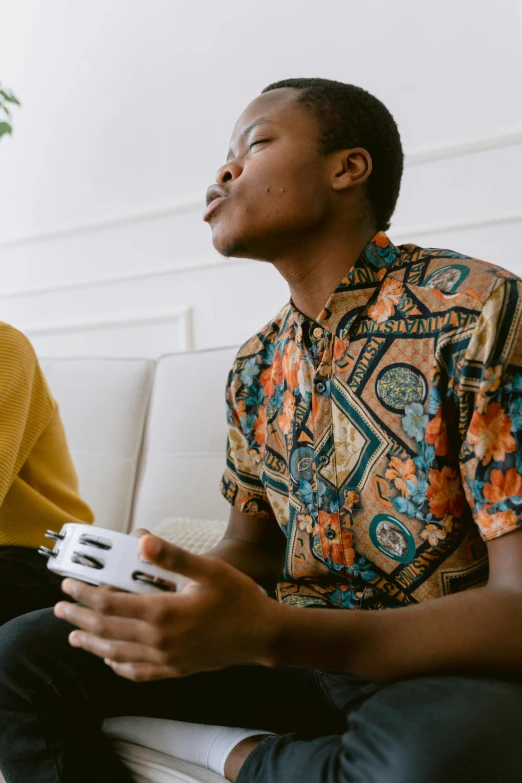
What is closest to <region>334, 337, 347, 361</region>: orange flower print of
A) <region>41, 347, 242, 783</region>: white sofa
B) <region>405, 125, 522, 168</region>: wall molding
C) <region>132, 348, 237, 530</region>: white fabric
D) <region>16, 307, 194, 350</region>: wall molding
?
<region>41, 347, 242, 783</region>: white sofa

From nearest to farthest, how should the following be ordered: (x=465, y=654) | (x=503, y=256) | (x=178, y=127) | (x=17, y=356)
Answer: (x=465, y=654)
(x=17, y=356)
(x=503, y=256)
(x=178, y=127)

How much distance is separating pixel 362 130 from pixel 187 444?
829mm

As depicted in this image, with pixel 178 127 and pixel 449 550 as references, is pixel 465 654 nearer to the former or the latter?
pixel 449 550

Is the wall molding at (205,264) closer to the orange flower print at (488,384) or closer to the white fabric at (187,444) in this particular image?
the white fabric at (187,444)

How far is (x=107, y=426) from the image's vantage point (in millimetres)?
1731

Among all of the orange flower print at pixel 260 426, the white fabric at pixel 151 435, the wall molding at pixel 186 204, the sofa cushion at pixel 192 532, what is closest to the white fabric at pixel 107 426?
the white fabric at pixel 151 435

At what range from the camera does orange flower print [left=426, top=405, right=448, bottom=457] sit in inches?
29.7

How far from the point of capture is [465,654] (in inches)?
25.2

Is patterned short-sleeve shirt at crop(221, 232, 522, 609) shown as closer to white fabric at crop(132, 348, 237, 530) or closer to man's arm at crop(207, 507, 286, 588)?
man's arm at crop(207, 507, 286, 588)

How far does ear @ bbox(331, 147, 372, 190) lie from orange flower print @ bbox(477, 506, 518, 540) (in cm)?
51

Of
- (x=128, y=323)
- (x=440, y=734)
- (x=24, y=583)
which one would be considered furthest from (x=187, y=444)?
(x=440, y=734)

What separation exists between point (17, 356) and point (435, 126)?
1.17 m

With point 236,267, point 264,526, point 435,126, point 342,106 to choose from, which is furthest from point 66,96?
point 264,526

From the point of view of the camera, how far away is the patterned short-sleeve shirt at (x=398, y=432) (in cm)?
71
